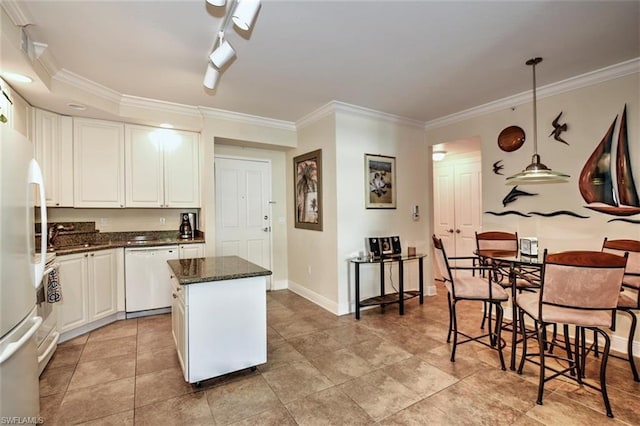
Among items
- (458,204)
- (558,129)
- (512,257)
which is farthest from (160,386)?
(458,204)

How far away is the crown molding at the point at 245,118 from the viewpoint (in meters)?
3.99

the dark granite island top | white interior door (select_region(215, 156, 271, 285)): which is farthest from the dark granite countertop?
the dark granite island top

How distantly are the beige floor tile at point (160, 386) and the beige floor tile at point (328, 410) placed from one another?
0.84m

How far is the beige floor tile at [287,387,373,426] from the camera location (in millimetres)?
1911

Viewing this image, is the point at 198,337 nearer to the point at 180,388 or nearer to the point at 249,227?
the point at 180,388

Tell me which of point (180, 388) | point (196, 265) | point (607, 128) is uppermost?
point (607, 128)

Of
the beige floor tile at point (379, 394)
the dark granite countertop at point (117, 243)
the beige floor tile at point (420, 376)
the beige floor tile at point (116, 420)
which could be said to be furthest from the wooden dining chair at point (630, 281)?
the dark granite countertop at point (117, 243)

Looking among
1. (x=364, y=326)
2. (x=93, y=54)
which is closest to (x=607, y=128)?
(x=364, y=326)

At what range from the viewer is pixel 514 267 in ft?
8.38

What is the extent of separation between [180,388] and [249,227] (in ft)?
9.33

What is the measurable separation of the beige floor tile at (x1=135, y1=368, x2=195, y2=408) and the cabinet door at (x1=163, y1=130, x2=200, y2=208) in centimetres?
227

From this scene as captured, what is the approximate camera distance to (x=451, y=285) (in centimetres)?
272

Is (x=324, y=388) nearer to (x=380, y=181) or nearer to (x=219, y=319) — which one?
(x=219, y=319)

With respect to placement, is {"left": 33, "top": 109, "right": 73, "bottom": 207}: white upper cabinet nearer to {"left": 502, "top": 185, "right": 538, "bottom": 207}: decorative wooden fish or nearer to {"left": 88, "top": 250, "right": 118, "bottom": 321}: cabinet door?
{"left": 88, "top": 250, "right": 118, "bottom": 321}: cabinet door
